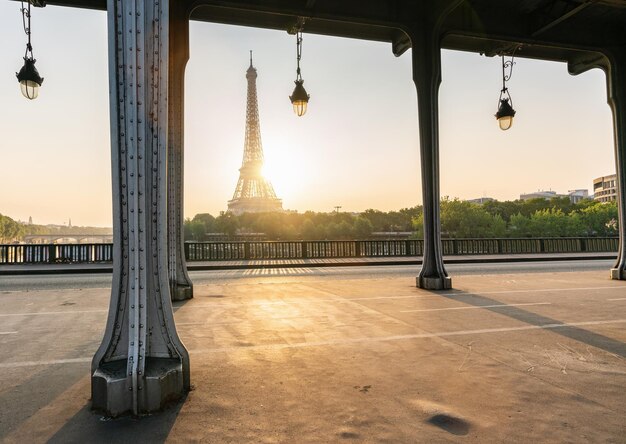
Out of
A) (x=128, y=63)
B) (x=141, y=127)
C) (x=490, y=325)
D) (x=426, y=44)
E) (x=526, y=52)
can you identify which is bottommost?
(x=490, y=325)

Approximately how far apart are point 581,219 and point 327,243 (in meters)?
55.5

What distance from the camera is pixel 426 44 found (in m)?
10.3

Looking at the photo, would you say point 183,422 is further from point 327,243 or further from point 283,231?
point 283,231

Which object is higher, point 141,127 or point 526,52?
point 526,52

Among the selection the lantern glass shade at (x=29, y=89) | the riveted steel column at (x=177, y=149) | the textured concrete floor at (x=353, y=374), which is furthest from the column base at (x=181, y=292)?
the lantern glass shade at (x=29, y=89)

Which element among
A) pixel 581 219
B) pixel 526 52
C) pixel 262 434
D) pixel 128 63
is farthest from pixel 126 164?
pixel 581 219

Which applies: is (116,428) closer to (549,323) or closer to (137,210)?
(137,210)

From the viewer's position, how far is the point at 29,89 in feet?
28.0

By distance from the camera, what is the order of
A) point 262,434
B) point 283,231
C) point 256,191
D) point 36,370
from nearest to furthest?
point 262,434 → point 36,370 → point 283,231 → point 256,191

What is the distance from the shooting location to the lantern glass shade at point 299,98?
9861 mm

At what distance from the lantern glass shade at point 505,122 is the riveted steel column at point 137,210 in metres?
9.86

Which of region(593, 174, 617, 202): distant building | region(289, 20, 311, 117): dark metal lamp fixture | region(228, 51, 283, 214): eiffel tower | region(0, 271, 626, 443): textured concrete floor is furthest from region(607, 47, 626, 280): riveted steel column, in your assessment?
region(593, 174, 617, 202): distant building

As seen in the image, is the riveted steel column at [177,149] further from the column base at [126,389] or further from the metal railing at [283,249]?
the metal railing at [283,249]

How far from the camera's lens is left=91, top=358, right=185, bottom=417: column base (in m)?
3.14
